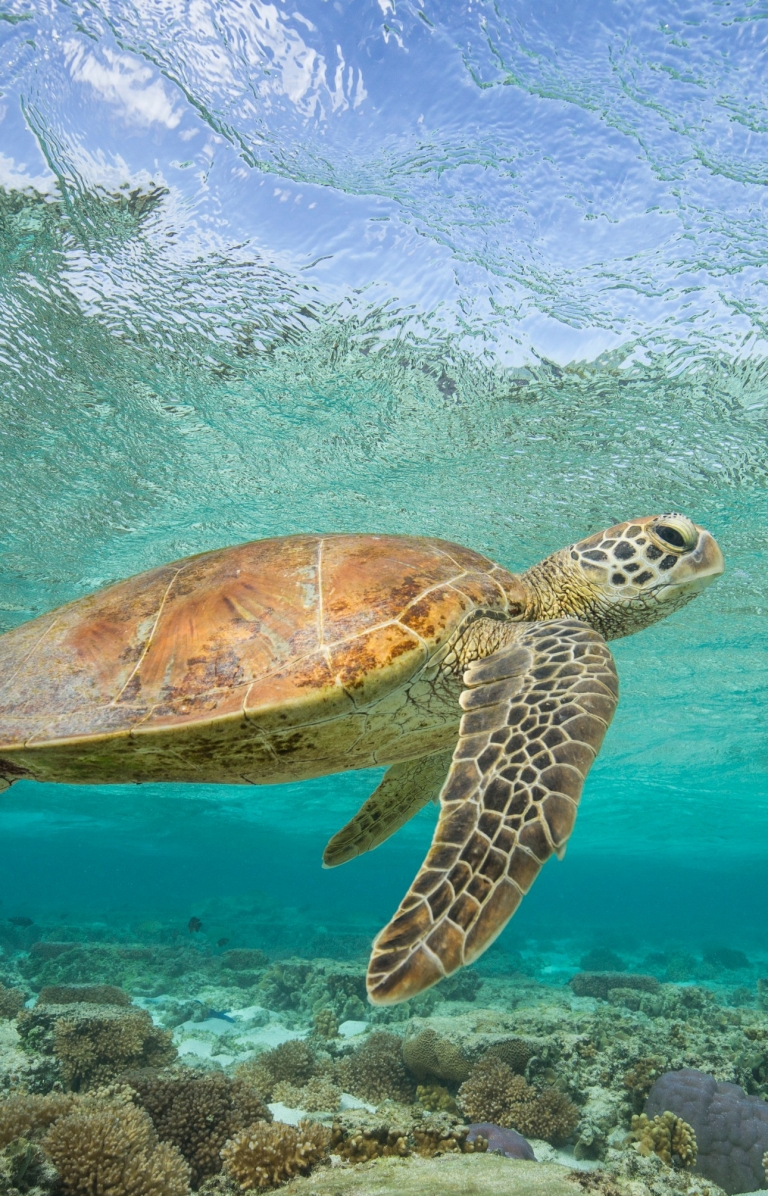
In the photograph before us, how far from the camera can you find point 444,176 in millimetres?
6383

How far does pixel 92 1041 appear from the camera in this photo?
632 centimetres

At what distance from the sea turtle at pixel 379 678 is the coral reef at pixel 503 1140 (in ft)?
10.2

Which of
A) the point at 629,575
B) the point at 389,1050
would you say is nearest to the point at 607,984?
the point at 389,1050

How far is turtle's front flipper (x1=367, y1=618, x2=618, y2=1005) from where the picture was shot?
2184 millimetres

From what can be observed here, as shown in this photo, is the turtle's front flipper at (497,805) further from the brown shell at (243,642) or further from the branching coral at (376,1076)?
the branching coral at (376,1076)

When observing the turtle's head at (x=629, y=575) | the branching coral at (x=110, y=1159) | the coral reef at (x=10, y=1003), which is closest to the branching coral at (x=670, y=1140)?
the branching coral at (x=110, y=1159)

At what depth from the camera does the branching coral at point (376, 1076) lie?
21.7 feet

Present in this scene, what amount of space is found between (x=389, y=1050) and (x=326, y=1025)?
10.4ft

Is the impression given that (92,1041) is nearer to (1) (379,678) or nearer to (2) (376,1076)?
(2) (376,1076)

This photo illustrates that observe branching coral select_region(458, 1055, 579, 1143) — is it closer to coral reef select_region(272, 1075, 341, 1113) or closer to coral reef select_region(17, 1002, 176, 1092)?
coral reef select_region(272, 1075, 341, 1113)

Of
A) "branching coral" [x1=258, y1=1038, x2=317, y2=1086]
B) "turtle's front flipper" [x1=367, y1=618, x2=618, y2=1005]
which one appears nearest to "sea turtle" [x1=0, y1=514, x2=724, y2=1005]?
"turtle's front flipper" [x1=367, y1=618, x2=618, y2=1005]

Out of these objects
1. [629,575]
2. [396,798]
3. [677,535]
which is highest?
[677,535]

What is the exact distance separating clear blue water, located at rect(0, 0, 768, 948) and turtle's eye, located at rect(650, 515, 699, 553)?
173 inches

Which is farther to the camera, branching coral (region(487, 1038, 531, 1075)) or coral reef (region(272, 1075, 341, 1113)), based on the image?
branching coral (region(487, 1038, 531, 1075))
